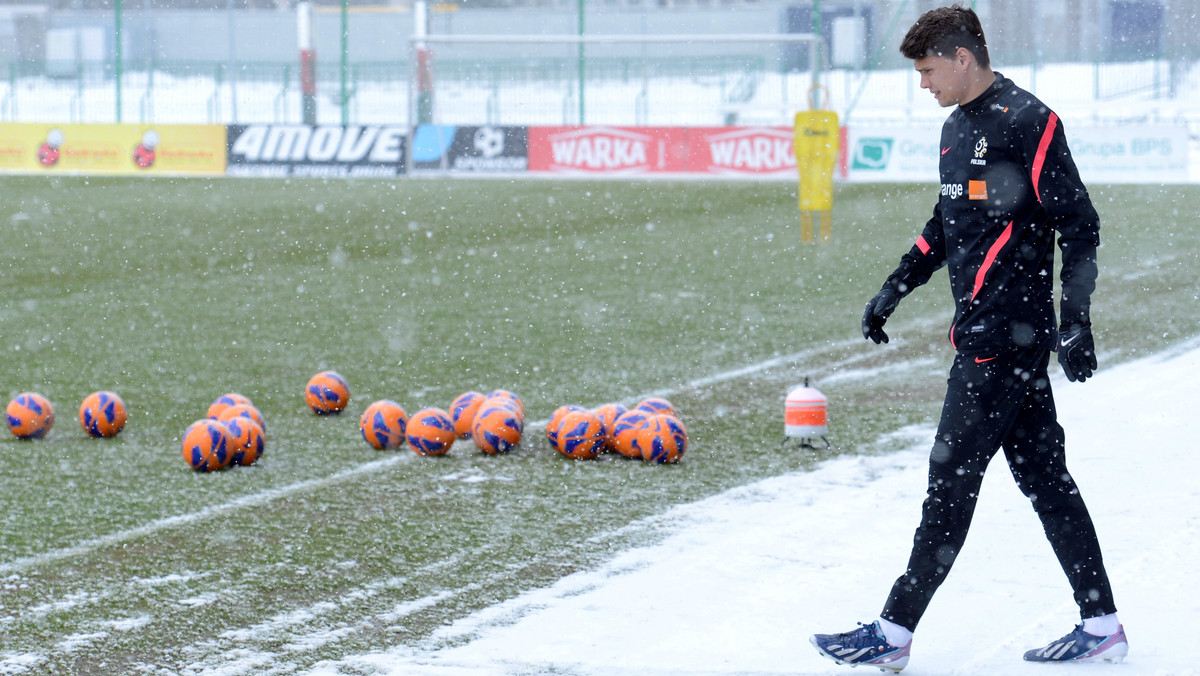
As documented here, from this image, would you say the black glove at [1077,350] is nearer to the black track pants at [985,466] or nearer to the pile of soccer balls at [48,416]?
the black track pants at [985,466]

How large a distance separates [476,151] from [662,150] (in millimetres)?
4424

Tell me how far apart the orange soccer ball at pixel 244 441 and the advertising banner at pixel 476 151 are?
2575 cm

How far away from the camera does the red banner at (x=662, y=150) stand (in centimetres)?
3100

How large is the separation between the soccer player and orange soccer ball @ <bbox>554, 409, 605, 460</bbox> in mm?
3184

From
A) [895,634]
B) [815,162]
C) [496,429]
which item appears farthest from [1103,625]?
[815,162]

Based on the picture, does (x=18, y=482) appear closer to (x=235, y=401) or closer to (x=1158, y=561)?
(x=235, y=401)

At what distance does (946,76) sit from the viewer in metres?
3.95

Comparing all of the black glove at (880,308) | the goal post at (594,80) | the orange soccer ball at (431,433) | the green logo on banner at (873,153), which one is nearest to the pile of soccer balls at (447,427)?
the orange soccer ball at (431,433)

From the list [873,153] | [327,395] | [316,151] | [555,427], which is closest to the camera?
[555,427]

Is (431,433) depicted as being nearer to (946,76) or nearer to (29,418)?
(29,418)

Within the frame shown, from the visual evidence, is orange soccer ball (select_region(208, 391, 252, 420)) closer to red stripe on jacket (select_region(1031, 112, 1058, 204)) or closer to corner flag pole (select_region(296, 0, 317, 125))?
red stripe on jacket (select_region(1031, 112, 1058, 204))

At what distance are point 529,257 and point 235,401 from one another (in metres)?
9.87

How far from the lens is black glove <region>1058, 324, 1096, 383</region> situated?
3832mm

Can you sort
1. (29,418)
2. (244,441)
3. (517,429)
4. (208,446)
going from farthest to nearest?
(29,418) < (517,429) < (244,441) < (208,446)
